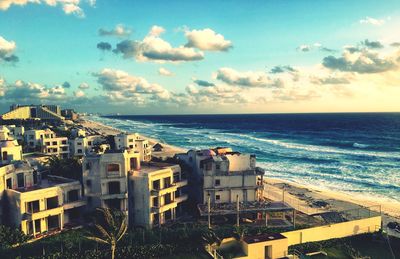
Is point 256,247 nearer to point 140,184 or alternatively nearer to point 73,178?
point 140,184

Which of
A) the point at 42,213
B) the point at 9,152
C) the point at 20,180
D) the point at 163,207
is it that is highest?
the point at 9,152

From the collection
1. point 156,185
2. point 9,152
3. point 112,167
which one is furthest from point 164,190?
point 9,152

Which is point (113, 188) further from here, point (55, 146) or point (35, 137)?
point (35, 137)

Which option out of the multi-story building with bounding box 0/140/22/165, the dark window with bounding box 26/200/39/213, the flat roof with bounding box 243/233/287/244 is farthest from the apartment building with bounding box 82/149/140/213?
the multi-story building with bounding box 0/140/22/165

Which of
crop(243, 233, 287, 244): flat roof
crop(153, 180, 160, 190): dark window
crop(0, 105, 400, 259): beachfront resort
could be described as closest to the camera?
crop(243, 233, 287, 244): flat roof

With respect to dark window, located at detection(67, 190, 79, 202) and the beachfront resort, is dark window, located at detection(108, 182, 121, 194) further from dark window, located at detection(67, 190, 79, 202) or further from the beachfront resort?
dark window, located at detection(67, 190, 79, 202)
